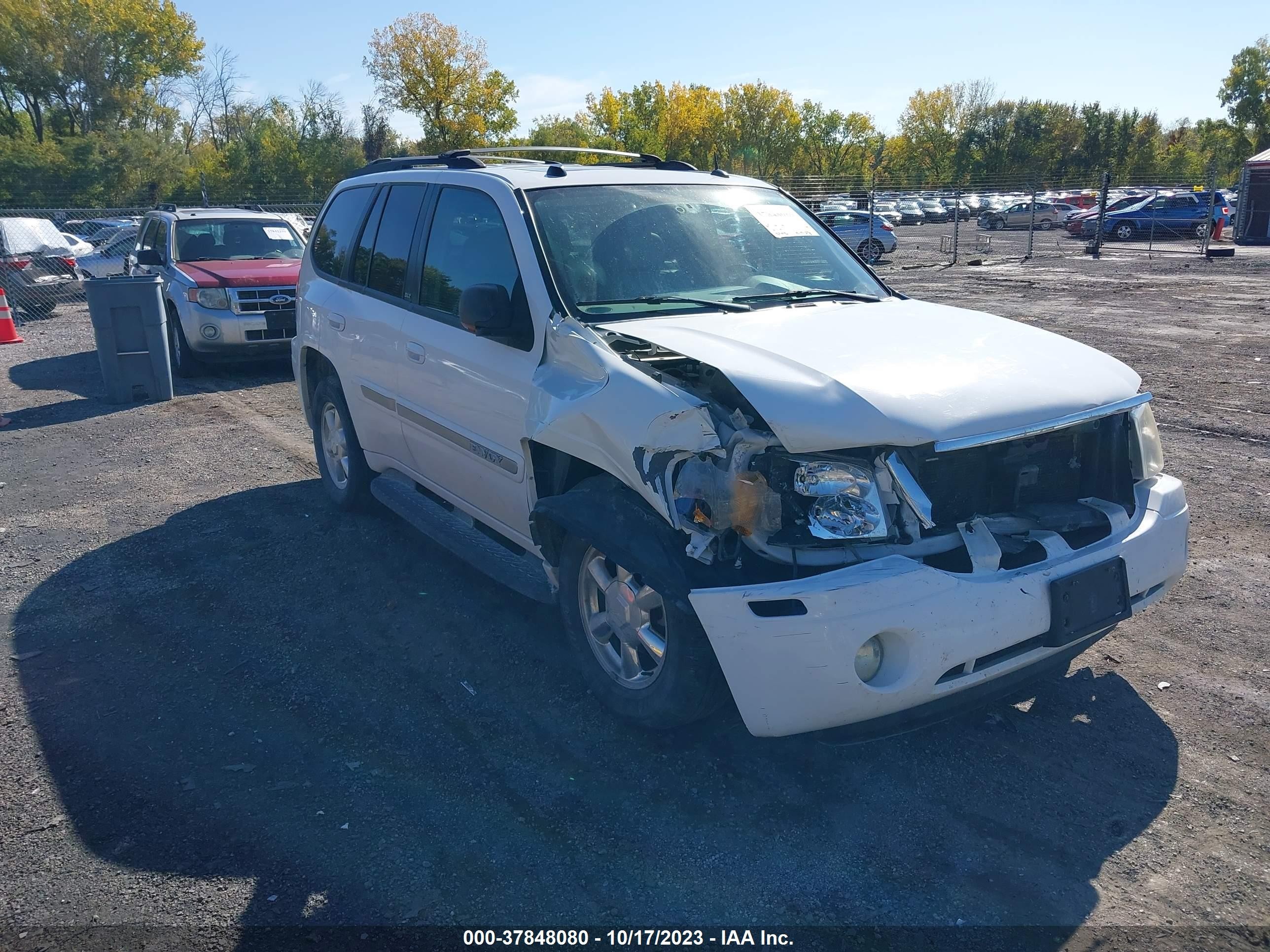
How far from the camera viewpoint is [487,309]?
3975 mm

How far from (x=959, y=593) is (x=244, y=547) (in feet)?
14.6

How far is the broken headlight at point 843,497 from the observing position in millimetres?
3102

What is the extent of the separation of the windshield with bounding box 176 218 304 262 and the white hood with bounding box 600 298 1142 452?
10.1 m

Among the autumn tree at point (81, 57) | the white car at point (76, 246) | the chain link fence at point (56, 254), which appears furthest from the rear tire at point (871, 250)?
the autumn tree at point (81, 57)

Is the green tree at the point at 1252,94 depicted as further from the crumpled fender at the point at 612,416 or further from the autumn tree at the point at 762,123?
the crumpled fender at the point at 612,416

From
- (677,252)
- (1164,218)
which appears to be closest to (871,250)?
(1164,218)

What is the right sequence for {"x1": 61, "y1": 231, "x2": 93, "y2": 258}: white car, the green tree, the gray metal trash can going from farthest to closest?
the green tree → {"x1": 61, "y1": 231, "x2": 93, "y2": 258}: white car → the gray metal trash can

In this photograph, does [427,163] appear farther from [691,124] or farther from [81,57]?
[691,124]

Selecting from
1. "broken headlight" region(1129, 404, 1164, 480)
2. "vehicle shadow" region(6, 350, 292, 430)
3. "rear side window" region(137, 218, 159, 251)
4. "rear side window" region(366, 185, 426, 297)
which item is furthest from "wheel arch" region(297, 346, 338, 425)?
"rear side window" region(137, 218, 159, 251)

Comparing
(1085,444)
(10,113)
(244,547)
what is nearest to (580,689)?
(1085,444)

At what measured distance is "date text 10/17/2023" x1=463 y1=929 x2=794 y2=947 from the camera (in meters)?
2.70

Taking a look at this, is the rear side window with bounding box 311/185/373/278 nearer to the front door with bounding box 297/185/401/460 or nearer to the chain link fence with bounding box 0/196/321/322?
the front door with bounding box 297/185/401/460

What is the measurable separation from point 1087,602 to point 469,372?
8.83 ft

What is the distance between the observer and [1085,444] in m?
3.62
